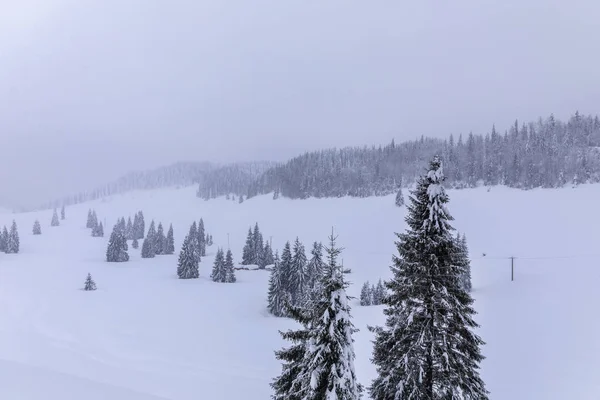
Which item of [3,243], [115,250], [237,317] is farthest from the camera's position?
[3,243]

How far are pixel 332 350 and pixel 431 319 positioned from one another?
3746 mm

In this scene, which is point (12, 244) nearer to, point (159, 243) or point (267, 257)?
point (159, 243)

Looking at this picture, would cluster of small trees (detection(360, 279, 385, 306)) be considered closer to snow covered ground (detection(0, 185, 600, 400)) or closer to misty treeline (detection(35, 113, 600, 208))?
snow covered ground (detection(0, 185, 600, 400))

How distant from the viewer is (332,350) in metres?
9.82

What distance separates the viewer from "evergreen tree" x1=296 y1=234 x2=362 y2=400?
955cm

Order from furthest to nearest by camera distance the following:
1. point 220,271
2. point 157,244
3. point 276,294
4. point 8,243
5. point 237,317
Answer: point 157,244
point 8,243
point 220,271
point 276,294
point 237,317

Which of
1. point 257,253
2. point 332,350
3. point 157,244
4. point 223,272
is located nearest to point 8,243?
point 157,244

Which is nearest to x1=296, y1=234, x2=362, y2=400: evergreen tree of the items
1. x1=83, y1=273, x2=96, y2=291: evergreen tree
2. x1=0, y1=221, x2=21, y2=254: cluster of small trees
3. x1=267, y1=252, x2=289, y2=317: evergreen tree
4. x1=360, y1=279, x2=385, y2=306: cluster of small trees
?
x1=267, y1=252, x2=289, y2=317: evergreen tree

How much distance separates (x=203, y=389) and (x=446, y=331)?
904 inches

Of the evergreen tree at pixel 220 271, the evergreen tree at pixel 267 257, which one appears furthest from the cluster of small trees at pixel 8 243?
the evergreen tree at pixel 267 257

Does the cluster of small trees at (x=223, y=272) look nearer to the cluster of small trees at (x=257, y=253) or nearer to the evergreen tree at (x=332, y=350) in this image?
the cluster of small trees at (x=257, y=253)

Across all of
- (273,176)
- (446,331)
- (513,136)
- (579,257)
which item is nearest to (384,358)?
(446,331)

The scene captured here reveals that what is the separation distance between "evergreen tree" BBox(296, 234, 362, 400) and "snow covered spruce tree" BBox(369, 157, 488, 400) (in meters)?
2.60

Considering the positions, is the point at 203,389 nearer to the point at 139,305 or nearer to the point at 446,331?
the point at 446,331
